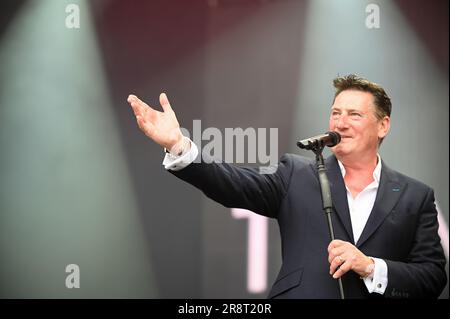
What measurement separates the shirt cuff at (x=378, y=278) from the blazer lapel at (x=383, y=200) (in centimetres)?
11

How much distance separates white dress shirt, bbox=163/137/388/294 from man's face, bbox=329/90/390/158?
0.07 metres

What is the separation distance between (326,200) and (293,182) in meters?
0.31

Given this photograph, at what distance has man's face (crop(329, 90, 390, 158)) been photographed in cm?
250

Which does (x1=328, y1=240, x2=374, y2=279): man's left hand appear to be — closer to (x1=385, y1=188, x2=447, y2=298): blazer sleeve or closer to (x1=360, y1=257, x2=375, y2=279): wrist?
(x1=360, y1=257, x2=375, y2=279): wrist

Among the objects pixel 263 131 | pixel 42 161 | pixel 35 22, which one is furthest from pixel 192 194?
pixel 35 22

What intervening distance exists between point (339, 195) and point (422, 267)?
0.40 m

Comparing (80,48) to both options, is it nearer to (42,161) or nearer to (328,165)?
(42,161)

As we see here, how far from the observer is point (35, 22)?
156 inches

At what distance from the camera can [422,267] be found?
2344 millimetres

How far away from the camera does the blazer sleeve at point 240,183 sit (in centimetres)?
220

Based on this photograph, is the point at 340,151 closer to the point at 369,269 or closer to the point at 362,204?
the point at 362,204

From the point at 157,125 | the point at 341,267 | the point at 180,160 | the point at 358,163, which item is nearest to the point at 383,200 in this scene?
the point at 358,163

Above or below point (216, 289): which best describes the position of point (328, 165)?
above

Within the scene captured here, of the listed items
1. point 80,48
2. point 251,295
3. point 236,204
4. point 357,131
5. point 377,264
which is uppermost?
point 80,48
